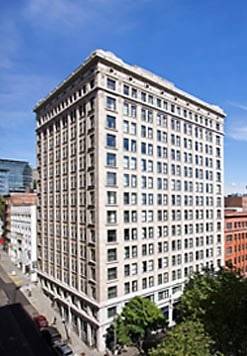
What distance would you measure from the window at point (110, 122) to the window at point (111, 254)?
17.3 meters

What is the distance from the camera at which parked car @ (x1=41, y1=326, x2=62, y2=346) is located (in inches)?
1867

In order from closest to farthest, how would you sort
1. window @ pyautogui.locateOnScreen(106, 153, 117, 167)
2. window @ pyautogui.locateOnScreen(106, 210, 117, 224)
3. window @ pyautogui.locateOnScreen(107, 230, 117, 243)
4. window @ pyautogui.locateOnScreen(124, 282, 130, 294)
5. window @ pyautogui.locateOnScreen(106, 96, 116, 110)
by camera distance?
window @ pyautogui.locateOnScreen(107, 230, 117, 243) → window @ pyautogui.locateOnScreen(106, 210, 117, 224) → window @ pyautogui.locateOnScreen(106, 153, 117, 167) → window @ pyautogui.locateOnScreen(106, 96, 116, 110) → window @ pyautogui.locateOnScreen(124, 282, 130, 294)

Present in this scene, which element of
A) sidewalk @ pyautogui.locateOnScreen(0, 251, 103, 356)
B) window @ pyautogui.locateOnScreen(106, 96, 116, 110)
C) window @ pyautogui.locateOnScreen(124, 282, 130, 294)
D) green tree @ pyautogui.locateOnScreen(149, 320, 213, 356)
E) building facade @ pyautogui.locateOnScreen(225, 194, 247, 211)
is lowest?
sidewalk @ pyautogui.locateOnScreen(0, 251, 103, 356)

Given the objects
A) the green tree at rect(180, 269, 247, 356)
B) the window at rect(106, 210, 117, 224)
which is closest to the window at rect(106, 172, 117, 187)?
the window at rect(106, 210, 117, 224)

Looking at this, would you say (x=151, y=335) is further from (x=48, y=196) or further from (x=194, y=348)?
(x=48, y=196)

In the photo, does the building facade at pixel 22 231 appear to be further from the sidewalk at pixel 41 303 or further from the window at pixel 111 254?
the window at pixel 111 254

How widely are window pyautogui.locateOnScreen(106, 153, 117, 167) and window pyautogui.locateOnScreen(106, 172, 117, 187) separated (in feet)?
4.22

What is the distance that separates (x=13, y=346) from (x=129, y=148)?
1218 inches

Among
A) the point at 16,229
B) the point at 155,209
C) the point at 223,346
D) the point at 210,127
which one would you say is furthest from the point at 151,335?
the point at 16,229

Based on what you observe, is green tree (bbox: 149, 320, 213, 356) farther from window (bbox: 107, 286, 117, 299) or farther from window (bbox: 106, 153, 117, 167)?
window (bbox: 106, 153, 117, 167)

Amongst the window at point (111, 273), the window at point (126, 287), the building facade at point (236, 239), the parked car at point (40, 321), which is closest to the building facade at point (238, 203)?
the building facade at point (236, 239)

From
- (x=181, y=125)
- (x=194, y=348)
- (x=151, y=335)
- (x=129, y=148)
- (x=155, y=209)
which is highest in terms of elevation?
(x=181, y=125)

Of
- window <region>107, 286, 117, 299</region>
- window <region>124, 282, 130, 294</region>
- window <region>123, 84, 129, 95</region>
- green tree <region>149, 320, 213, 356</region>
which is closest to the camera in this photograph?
green tree <region>149, 320, 213, 356</region>

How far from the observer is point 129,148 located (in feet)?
171
